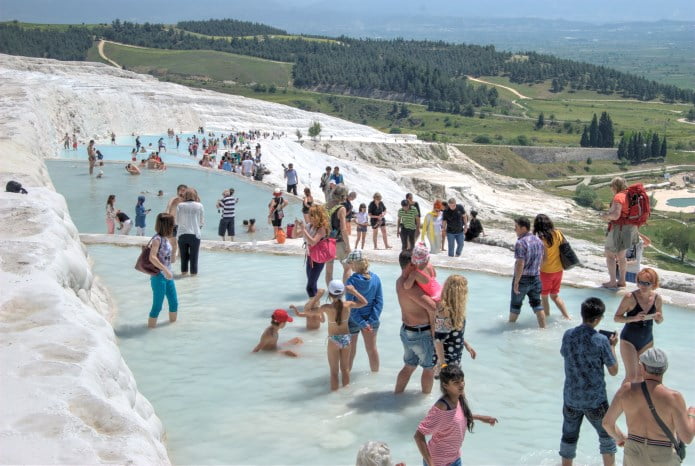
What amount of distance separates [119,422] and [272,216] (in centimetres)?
1107

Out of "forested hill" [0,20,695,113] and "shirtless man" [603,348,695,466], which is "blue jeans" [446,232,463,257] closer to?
"shirtless man" [603,348,695,466]

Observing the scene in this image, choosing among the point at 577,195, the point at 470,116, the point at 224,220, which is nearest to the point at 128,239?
the point at 224,220

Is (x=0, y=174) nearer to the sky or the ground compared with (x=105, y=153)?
nearer to the sky

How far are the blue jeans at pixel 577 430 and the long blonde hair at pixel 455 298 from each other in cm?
108

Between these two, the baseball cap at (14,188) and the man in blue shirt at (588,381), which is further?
the baseball cap at (14,188)

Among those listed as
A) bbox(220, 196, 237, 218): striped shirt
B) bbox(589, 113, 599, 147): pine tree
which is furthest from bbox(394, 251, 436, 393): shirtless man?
bbox(589, 113, 599, 147): pine tree

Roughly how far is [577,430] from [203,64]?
149m

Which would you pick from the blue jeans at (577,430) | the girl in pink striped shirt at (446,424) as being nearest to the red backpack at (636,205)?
the blue jeans at (577,430)

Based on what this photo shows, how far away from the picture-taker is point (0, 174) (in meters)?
10.9

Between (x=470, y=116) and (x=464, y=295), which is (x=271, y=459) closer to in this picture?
(x=464, y=295)

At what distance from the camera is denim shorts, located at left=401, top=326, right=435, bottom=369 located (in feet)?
22.8

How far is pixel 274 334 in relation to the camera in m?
8.47

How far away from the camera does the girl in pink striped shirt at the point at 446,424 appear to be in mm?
5039

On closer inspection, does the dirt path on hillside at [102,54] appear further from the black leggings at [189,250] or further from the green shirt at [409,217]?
the black leggings at [189,250]
